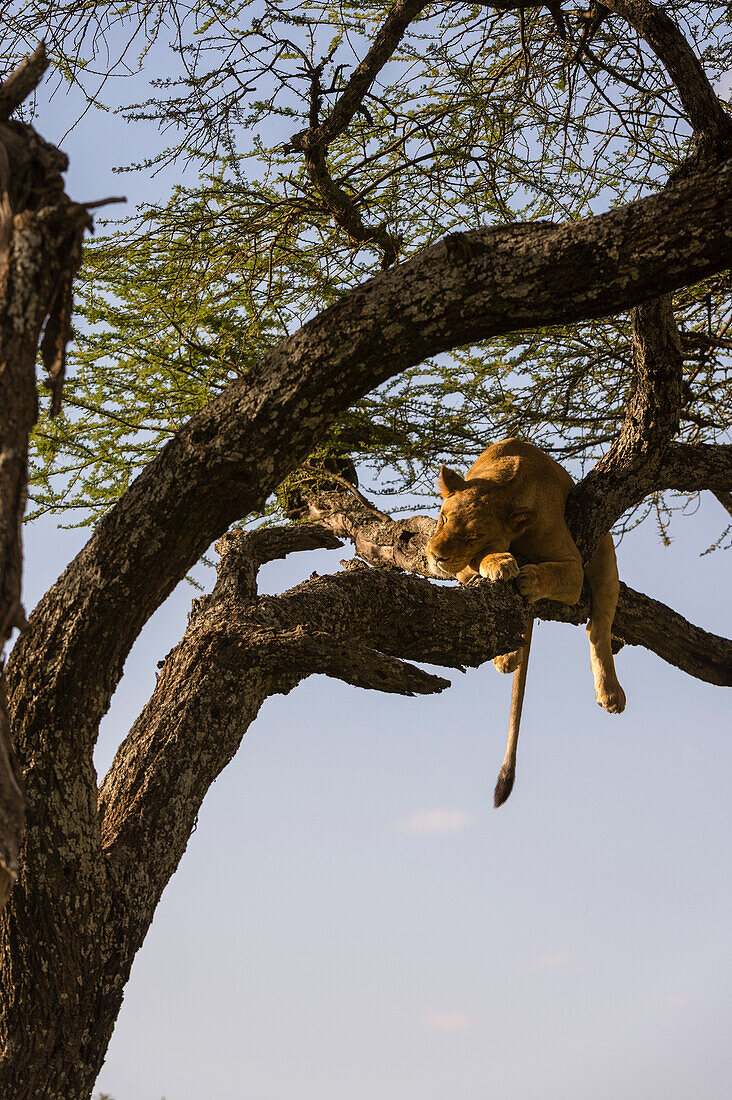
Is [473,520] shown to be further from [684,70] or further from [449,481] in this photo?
[684,70]

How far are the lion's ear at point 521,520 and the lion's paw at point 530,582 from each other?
214mm

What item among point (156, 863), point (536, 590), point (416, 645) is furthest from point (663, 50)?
point (156, 863)

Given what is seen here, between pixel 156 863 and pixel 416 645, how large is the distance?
4.17 ft

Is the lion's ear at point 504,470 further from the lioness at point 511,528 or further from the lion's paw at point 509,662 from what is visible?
the lion's paw at point 509,662

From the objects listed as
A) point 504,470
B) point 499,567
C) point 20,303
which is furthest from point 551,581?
point 20,303

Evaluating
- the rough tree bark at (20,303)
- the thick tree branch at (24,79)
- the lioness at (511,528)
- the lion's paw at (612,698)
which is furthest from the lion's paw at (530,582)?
the thick tree branch at (24,79)

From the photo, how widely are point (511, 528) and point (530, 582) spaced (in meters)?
0.30

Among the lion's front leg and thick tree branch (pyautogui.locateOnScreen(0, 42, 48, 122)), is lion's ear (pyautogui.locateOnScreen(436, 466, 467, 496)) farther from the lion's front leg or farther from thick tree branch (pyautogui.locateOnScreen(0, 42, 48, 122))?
thick tree branch (pyautogui.locateOnScreen(0, 42, 48, 122))

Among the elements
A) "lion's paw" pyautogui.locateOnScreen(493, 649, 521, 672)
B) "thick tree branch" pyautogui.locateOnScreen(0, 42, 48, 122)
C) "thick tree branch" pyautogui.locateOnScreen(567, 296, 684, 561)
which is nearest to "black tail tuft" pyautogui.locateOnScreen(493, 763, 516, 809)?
"lion's paw" pyautogui.locateOnScreen(493, 649, 521, 672)

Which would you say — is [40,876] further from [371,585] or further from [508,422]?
[508,422]

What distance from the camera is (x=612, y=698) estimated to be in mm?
5352

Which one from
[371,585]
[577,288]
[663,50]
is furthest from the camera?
[663,50]

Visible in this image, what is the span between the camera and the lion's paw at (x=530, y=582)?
4332mm

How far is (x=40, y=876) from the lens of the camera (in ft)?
9.48
